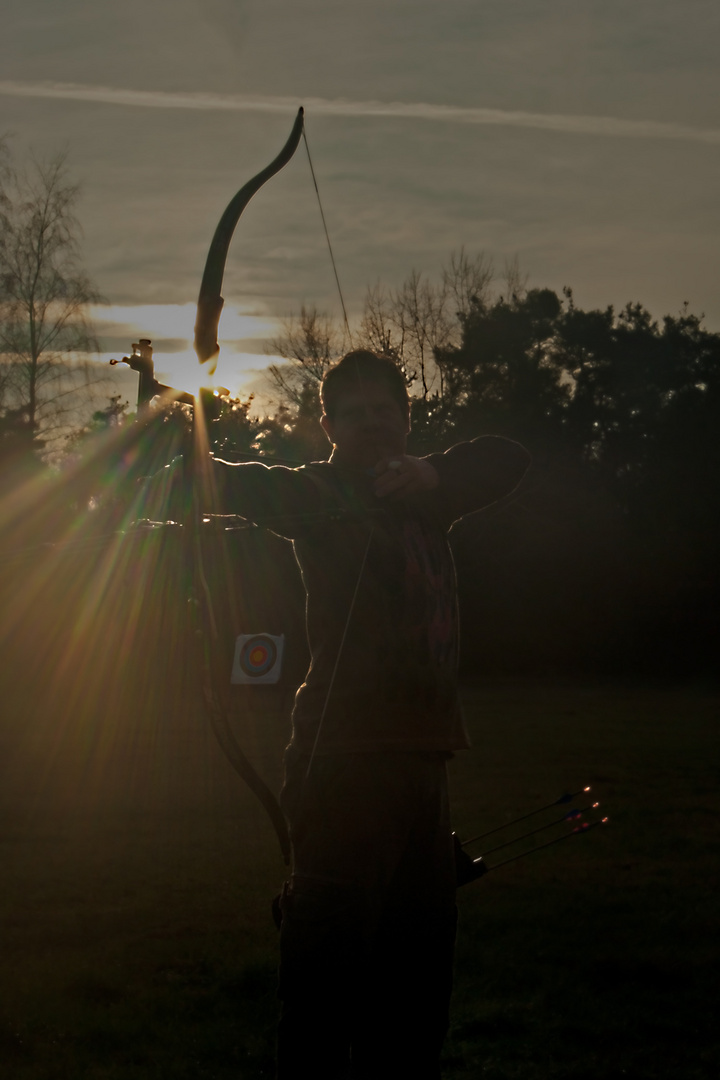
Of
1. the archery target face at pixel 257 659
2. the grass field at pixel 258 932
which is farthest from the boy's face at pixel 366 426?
the archery target face at pixel 257 659

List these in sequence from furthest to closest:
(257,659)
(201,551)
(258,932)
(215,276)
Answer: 1. (257,659)
2. (258,932)
3. (215,276)
4. (201,551)

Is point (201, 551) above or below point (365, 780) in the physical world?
above

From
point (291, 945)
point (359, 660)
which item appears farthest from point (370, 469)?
point (291, 945)

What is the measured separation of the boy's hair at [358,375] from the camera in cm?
218

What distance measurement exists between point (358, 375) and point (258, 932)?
9.28 ft

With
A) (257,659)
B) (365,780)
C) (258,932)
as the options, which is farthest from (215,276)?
(257,659)

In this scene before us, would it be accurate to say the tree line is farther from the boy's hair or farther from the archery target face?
the boy's hair

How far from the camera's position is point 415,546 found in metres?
2.11

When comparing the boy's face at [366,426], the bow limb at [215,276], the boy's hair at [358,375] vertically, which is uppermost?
the bow limb at [215,276]

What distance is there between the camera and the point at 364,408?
2.18m

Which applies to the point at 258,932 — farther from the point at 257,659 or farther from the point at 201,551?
the point at 257,659

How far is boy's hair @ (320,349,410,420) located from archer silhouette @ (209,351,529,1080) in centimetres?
18

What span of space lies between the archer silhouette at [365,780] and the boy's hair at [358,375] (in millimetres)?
184

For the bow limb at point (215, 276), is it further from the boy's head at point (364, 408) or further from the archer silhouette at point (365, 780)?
the archer silhouette at point (365, 780)
